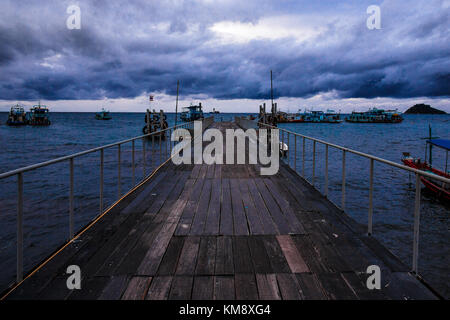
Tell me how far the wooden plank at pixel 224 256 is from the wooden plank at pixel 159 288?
18.5 inches

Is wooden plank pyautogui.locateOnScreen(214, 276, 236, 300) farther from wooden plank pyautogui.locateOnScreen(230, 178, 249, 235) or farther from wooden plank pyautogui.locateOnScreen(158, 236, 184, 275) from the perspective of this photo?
wooden plank pyautogui.locateOnScreen(230, 178, 249, 235)

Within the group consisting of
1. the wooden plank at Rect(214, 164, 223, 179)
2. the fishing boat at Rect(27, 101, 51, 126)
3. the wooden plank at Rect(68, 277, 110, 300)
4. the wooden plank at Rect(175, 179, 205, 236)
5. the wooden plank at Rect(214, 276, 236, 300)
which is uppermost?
Result: the fishing boat at Rect(27, 101, 51, 126)

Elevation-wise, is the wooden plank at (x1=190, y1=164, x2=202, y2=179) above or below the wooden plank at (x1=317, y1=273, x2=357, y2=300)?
above

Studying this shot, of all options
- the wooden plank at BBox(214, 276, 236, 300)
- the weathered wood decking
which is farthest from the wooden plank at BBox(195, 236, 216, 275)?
the wooden plank at BBox(214, 276, 236, 300)

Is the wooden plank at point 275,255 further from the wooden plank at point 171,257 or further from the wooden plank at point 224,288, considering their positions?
the wooden plank at point 171,257

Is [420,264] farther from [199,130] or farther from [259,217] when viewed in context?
[199,130]

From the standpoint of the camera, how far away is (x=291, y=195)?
565cm

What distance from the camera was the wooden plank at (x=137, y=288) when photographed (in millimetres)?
2411

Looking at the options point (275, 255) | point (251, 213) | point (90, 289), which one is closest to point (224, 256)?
point (275, 255)

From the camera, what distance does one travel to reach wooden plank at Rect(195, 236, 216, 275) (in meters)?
2.85

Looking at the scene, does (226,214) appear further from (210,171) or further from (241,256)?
(210,171)

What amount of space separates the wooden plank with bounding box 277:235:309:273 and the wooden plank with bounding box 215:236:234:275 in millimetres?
588

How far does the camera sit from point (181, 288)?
254 cm
